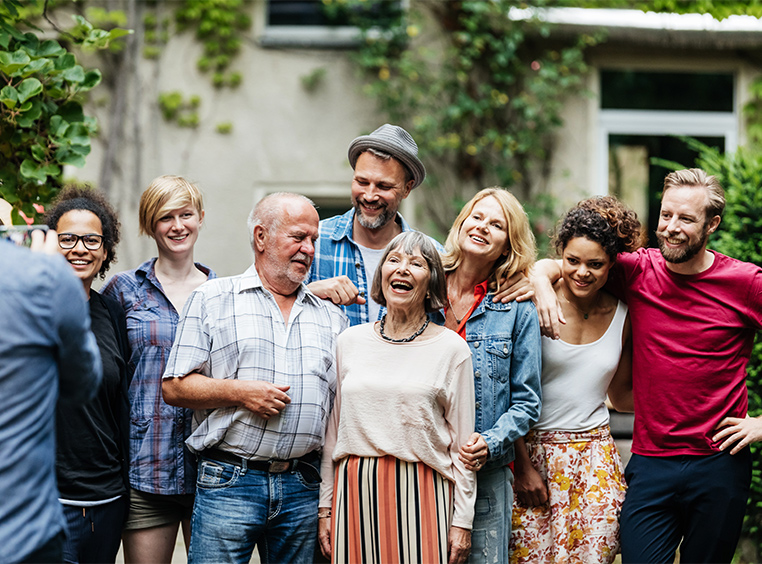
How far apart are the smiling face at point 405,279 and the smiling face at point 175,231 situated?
3.02 feet

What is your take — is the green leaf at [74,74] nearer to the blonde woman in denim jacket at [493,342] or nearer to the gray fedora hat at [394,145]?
the gray fedora hat at [394,145]

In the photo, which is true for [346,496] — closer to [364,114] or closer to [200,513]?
[200,513]

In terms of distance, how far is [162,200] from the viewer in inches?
128

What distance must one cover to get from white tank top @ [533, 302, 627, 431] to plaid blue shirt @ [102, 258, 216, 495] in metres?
1.40

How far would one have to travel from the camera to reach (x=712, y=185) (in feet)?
10.0

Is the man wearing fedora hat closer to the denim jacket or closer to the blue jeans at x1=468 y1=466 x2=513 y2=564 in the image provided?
the denim jacket

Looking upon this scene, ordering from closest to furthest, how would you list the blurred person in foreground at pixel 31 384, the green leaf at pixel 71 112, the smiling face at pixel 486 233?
1. the blurred person in foreground at pixel 31 384
2. the smiling face at pixel 486 233
3. the green leaf at pixel 71 112

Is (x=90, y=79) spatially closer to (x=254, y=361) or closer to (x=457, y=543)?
(x=254, y=361)

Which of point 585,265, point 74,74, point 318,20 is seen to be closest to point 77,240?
point 74,74

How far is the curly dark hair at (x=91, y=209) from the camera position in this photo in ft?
9.96

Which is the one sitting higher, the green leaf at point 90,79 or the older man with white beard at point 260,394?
the green leaf at point 90,79

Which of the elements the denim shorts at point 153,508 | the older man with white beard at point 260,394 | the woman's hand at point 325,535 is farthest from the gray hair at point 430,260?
the denim shorts at point 153,508

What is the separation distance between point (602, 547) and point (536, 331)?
34.0 inches

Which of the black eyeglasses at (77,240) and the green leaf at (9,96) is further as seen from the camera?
the green leaf at (9,96)
